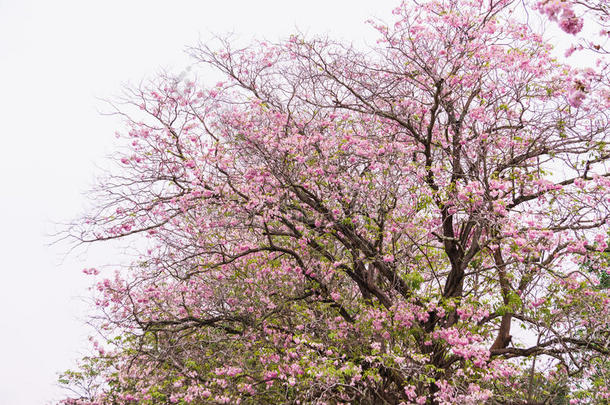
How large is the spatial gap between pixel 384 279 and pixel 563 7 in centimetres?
741

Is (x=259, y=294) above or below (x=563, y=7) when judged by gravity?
above

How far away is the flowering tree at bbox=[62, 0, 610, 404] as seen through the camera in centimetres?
786

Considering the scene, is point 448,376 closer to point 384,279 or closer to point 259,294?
point 384,279

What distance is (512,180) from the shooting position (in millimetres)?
8367

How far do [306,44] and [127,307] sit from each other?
6.29 metres

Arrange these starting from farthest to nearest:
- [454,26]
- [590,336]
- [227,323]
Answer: [227,323], [454,26], [590,336]

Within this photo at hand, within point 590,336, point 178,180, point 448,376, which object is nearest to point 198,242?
point 178,180

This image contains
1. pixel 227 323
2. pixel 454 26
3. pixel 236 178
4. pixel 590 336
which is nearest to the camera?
pixel 590 336

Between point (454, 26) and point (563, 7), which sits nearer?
point (563, 7)

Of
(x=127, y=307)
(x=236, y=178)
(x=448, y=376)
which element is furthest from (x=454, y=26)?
(x=127, y=307)

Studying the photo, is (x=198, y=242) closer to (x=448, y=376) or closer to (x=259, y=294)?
(x=259, y=294)

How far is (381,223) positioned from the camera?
347 inches

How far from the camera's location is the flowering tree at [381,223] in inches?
309

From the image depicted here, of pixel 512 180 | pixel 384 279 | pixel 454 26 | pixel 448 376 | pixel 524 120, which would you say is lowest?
pixel 448 376
